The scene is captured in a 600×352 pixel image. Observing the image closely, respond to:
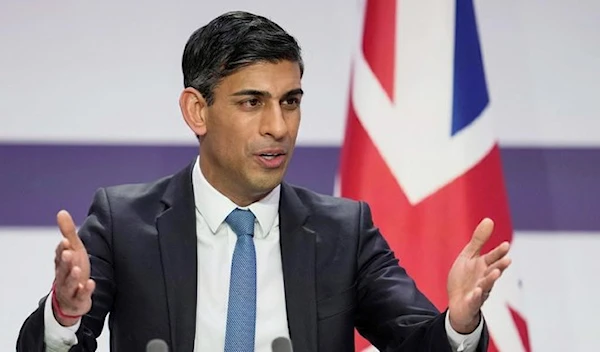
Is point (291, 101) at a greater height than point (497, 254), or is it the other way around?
point (291, 101)

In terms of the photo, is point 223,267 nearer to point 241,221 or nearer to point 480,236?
point 241,221

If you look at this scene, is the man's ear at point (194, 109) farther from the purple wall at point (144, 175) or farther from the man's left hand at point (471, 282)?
the purple wall at point (144, 175)

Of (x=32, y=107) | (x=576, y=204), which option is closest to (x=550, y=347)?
(x=576, y=204)

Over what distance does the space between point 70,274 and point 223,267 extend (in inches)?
17.9

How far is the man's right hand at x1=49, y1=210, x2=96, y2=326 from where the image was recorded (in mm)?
1795

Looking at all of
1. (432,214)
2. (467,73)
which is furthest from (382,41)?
(432,214)

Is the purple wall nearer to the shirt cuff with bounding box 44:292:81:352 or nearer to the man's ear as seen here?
the man's ear

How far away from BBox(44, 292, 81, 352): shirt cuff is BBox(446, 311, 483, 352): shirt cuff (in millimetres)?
631

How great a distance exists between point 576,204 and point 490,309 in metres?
0.69

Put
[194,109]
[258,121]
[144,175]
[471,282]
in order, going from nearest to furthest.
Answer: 1. [471,282]
2. [258,121]
3. [194,109]
4. [144,175]

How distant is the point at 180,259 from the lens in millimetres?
2156

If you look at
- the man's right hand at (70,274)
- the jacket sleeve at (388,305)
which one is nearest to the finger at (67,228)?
the man's right hand at (70,274)

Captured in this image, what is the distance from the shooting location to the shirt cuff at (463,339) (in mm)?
1926

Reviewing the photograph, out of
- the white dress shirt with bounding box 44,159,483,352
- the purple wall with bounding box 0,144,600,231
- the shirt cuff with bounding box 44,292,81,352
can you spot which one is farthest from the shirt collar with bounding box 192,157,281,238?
the purple wall with bounding box 0,144,600,231
